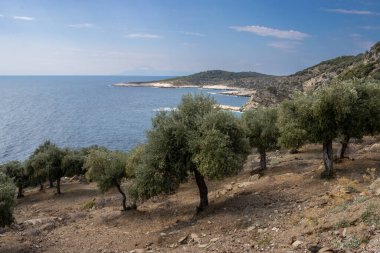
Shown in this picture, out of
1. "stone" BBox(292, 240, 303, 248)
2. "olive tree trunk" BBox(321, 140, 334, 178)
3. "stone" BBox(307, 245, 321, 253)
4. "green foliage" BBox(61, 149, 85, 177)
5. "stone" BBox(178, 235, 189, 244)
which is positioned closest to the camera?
"stone" BBox(307, 245, 321, 253)

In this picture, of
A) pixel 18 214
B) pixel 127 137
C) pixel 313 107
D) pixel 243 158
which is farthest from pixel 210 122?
pixel 127 137

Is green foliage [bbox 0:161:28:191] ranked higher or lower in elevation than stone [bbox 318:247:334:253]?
lower

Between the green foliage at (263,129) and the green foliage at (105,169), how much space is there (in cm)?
1370

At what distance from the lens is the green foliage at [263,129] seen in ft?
127

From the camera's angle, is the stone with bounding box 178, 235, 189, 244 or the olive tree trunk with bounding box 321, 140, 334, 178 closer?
the stone with bounding box 178, 235, 189, 244

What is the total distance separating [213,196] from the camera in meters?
32.3

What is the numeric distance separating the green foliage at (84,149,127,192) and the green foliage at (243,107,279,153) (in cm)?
1370

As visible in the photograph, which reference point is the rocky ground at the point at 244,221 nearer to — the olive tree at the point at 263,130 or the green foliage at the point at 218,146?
the olive tree at the point at 263,130

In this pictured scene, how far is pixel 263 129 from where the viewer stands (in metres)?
38.7

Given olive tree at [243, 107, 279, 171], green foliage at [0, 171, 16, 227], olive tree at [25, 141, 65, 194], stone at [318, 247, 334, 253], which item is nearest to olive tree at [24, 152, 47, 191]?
olive tree at [25, 141, 65, 194]

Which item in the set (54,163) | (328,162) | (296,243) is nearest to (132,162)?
(328,162)

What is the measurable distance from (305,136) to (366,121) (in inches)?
202

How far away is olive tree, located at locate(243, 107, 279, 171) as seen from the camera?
38625mm

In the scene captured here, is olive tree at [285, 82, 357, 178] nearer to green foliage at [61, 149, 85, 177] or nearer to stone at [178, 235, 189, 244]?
stone at [178, 235, 189, 244]
